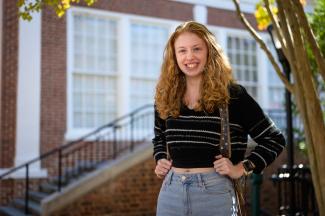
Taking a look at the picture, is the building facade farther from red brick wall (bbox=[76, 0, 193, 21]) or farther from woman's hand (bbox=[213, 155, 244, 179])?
woman's hand (bbox=[213, 155, 244, 179])

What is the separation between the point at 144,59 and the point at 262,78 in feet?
12.9

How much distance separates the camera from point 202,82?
2516mm

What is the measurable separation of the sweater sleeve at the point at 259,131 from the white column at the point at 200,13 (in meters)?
10.8

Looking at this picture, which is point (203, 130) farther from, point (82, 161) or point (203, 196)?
point (82, 161)

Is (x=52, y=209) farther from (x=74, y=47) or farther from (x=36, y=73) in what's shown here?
(x=74, y=47)

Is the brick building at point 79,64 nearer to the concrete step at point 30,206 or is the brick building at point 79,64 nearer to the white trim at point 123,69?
Result: the white trim at point 123,69

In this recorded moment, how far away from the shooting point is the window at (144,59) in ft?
39.9

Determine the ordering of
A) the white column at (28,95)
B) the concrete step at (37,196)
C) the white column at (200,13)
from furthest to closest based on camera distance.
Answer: the white column at (200,13), the white column at (28,95), the concrete step at (37,196)

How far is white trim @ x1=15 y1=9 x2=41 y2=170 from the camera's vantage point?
Answer: 34.2 ft

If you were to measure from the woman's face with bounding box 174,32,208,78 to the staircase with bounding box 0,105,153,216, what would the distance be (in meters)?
6.93

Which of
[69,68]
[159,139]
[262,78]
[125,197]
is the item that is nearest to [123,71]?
[69,68]

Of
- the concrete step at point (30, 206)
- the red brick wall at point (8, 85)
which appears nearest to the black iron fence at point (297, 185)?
the concrete step at point (30, 206)

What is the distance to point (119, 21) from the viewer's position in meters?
11.9

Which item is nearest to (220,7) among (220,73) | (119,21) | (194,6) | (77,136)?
(194,6)
